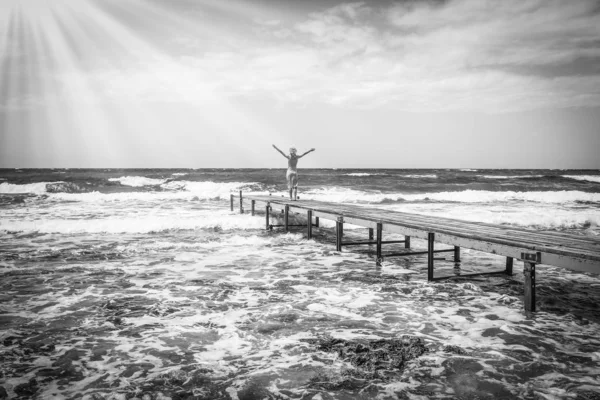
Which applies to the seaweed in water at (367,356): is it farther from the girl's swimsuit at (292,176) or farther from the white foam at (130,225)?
the white foam at (130,225)

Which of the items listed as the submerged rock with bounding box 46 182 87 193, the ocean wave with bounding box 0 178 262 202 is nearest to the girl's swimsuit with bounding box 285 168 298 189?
the ocean wave with bounding box 0 178 262 202

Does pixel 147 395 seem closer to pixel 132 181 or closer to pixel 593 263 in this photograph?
pixel 593 263

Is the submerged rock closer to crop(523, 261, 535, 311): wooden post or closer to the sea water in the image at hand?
the sea water

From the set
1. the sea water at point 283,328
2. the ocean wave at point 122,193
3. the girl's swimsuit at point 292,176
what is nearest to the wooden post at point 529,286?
the sea water at point 283,328

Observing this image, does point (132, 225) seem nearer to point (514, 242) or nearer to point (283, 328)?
point (283, 328)

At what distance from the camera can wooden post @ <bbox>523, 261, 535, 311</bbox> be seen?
5.57 m

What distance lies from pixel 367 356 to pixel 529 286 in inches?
124

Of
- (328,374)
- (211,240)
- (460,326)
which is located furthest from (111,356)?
(211,240)

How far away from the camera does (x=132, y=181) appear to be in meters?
44.3

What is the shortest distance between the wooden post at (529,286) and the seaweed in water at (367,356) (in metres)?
2.27

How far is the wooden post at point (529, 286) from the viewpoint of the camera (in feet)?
18.3

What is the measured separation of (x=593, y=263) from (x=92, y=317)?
22.0 feet

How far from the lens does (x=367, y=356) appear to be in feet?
13.4

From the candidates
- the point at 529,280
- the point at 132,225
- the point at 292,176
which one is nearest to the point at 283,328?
the point at 529,280
